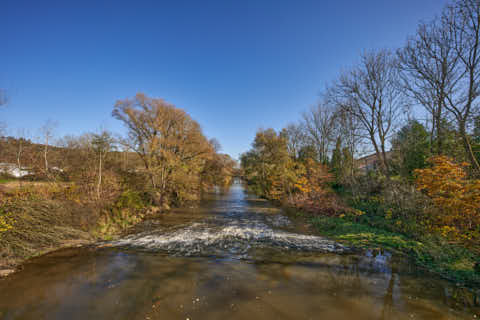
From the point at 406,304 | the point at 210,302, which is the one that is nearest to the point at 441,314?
the point at 406,304

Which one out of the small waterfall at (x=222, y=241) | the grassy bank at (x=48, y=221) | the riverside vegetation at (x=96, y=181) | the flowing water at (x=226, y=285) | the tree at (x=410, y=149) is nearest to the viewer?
the flowing water at (x=226, y=285)

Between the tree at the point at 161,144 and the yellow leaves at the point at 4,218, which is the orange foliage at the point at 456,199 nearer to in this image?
the yellow leaves at the point at 4,218

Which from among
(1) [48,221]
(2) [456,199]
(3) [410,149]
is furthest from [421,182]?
(1) [48,221]

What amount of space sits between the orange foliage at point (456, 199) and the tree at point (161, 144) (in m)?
15.0

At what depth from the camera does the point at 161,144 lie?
1620 centimetres

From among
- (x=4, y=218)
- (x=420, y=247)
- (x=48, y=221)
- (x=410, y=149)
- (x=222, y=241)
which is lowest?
(x=222, y=241)

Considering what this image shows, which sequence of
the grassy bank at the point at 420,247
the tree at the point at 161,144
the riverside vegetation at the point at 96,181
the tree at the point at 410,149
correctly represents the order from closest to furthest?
1. the grassy bank at the point at 420,247
2. the riverside vegetation at the point at 96,181
3. the tree at the point at 410,149
4. the tree at the point at 161,144

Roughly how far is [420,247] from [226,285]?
22.3ft

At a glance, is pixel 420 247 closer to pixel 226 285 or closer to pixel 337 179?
pixel 226 285

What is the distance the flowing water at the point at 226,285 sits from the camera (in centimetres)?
381

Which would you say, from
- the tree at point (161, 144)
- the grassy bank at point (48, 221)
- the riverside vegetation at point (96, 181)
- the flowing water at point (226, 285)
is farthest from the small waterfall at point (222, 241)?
the tree at point (161, 144)

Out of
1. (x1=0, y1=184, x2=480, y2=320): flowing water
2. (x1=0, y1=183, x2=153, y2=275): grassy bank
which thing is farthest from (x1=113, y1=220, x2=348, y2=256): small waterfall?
(x1=0, y1=183, x2=153, y2=275): grassy bank

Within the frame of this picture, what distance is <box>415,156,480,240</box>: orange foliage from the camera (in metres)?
5.72

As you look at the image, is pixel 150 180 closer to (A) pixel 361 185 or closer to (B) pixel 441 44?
(A) pixel 361 185
